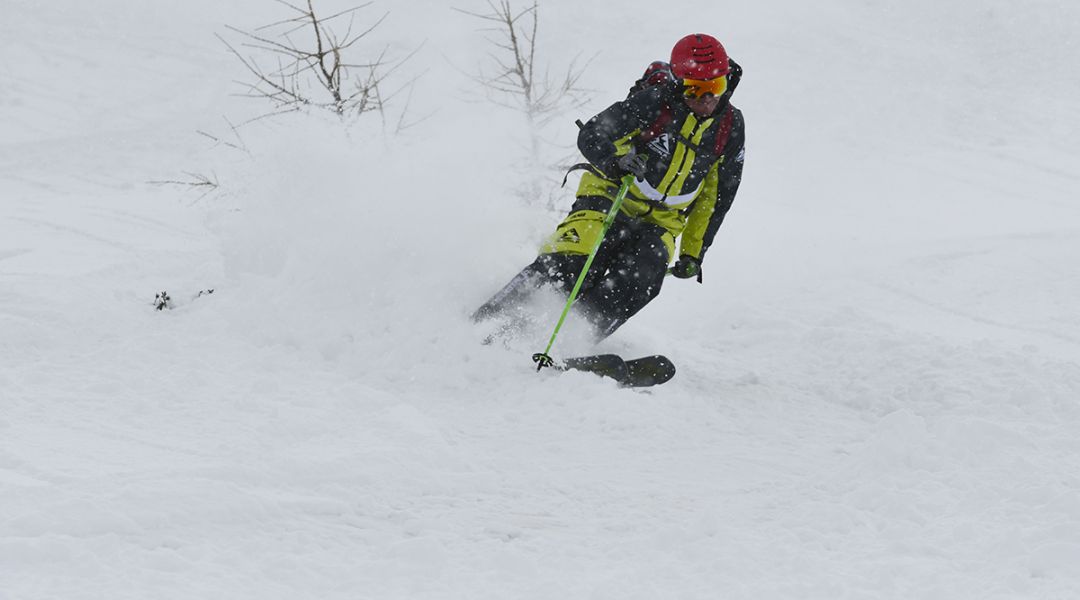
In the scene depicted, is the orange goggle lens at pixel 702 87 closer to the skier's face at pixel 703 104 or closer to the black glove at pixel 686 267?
the skier's face at pixel 703 104

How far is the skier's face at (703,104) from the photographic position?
6141 mm

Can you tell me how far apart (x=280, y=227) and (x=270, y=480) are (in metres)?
3.00

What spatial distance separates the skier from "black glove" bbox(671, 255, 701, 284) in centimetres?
2

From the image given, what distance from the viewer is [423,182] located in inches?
276

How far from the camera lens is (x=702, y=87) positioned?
6082 mm

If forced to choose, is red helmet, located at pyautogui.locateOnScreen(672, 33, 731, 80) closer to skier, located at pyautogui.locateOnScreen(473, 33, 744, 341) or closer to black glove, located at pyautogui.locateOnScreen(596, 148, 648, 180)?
skier, located at pyautogui.locateOnScreen(473, 33, 744, 341)

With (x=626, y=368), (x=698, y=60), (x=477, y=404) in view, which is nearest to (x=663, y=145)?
(x=698, y=60)

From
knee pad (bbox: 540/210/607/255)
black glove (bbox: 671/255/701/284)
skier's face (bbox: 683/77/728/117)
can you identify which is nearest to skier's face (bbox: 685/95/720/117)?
skier's face (bbox: 683/77/728/117)

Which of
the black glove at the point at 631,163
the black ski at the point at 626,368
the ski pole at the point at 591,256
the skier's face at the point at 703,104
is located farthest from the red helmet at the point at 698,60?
the black ski at the point at 626,368

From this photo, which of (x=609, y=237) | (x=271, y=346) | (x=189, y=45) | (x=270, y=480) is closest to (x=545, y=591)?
(x=270, y=480)

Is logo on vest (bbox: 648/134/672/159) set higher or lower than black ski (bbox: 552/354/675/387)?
→ higher

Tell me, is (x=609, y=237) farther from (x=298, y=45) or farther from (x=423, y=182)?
(x=298, y=45)

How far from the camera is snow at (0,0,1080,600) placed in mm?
3525

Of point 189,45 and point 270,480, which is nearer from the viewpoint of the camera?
point 270,480
